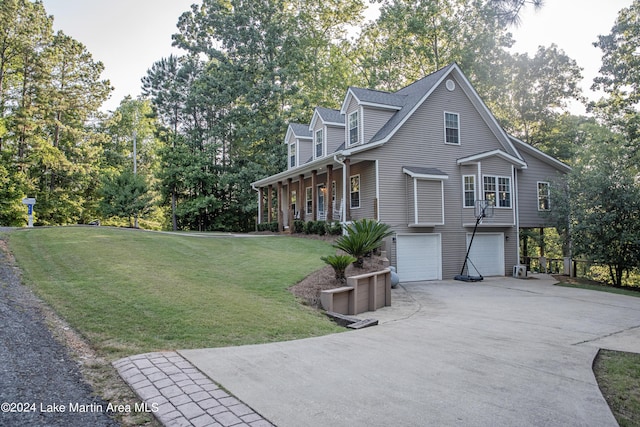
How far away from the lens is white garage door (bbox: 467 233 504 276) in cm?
1773

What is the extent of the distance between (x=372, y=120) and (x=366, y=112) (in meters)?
0.45

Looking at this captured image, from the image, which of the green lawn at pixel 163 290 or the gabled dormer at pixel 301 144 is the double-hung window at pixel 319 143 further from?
the green lawn at pixel 163 290

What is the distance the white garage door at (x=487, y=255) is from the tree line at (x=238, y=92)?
9.39 m

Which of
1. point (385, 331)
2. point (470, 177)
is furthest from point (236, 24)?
point (385, 331)

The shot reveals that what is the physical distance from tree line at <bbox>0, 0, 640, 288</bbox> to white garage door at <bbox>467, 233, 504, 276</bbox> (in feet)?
30.8

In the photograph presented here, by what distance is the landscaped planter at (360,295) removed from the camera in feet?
27.7

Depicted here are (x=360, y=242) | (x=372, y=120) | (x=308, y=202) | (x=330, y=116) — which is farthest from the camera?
(x=308, y=202)

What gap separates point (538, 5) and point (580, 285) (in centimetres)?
1368

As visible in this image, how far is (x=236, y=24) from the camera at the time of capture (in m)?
30.1

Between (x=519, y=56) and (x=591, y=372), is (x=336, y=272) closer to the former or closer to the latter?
(x=591, y=372)

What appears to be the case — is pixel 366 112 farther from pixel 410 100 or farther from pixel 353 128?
pixel 410 100

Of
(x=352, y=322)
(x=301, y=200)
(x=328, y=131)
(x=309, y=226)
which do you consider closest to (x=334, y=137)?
(x=328, y=131)

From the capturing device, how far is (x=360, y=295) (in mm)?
9227

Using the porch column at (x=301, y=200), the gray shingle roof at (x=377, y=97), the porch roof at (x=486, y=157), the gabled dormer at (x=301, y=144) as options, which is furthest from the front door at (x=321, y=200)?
the porch roof at (x=486, y=157)
